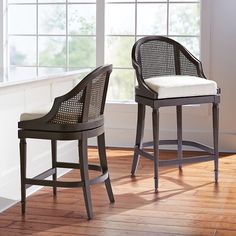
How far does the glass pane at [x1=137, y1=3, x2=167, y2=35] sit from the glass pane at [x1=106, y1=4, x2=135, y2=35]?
8cm

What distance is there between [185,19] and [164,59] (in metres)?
1.09

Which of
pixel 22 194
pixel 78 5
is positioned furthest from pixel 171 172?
pixel 78 5

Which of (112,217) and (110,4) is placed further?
(110,4)

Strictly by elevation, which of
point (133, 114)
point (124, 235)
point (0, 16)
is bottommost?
point (124, 235)

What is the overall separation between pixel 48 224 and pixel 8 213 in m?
0.35

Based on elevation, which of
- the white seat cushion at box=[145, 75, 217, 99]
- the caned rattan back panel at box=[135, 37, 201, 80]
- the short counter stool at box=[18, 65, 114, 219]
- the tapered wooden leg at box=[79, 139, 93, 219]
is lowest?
the tapered wooden leg at box=[79, 139, 93, 219]

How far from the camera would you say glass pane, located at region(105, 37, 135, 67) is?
20.1ft

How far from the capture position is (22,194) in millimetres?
3832

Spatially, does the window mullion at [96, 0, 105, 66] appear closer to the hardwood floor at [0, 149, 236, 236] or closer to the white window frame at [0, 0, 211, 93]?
the white window frame at [0, 0, 211, 93]

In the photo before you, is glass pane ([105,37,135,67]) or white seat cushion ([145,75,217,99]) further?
glass pane ([105,37,135,67])

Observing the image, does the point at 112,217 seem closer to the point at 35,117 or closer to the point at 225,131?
the point at 35,117

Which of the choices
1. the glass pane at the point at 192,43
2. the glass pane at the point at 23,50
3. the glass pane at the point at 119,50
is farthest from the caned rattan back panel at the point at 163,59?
the glass pane at the point at 23,50

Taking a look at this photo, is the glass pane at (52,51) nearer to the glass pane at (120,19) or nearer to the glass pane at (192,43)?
the glass pane at (120,19)

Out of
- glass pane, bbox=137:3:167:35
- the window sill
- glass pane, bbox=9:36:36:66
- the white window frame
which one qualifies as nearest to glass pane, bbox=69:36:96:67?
the white window frame
